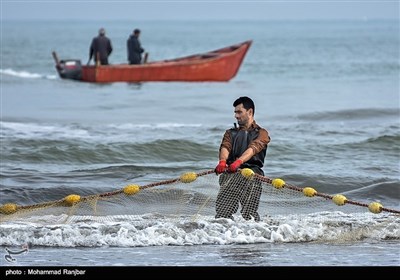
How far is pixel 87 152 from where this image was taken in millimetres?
17641

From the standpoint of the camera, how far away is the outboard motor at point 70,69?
112 ft

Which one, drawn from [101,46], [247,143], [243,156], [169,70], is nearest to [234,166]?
[243,156]

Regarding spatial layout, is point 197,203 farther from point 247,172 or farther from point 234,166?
point 234,166

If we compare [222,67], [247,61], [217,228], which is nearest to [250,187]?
[217,228]

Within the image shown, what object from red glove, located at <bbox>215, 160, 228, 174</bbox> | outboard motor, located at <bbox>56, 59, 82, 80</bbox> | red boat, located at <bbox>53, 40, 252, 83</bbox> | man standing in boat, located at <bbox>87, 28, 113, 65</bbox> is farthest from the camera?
outboard motor, located at <bbox>56, 59, 82, 80</bbox>

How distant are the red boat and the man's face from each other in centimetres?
2231

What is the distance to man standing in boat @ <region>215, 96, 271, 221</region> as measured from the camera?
392 inches

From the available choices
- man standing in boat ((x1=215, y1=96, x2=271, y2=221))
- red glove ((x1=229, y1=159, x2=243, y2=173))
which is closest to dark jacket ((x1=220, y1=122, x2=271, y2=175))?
man standing in boat ((x1=215, y1=96, x2=271, y2=221))

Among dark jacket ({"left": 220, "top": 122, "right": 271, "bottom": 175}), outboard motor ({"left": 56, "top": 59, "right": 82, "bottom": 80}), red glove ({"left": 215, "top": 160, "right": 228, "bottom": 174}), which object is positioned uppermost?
outboard motor ({"left": 56, "top": 59, "right": 82, "bottom": 80})

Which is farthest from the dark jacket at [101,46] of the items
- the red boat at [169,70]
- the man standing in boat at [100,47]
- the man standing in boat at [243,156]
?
the man standing in boat at [243,156]

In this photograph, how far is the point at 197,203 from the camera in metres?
11.6

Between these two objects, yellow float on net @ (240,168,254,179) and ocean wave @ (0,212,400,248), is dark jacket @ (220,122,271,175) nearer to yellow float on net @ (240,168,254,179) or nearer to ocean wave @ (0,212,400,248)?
yellow float on net @ (240,168,254,179)

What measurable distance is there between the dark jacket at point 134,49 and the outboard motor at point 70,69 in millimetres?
1992
